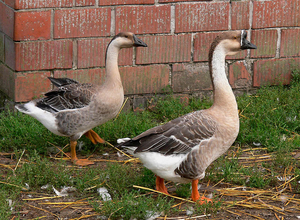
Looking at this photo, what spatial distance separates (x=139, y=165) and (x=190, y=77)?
1.76m

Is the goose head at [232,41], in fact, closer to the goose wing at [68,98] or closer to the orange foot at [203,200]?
the orange foot at [203,200]

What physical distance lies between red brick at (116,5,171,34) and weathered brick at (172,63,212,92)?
54 centimetres

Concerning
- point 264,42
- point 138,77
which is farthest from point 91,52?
point 264,42

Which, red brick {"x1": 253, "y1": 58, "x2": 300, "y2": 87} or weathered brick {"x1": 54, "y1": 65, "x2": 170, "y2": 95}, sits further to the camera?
red brick {"x1": 253, "y1": 58, "x2": 300, "y2": 87}

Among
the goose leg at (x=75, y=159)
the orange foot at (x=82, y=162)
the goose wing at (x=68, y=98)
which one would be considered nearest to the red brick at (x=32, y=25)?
the goose wing at (x=68, y=98)

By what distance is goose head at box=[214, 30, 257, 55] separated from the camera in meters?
4.17

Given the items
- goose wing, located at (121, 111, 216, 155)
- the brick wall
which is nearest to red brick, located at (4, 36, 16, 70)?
the brick wall

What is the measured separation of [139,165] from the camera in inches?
192

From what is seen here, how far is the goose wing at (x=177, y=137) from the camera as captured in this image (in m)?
3.93

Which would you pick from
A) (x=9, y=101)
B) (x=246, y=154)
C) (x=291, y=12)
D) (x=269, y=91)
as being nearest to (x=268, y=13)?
(x=291, y=12)

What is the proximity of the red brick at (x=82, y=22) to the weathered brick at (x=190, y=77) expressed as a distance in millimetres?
1047

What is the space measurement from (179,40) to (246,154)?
5.80ft

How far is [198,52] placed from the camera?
20.0ft

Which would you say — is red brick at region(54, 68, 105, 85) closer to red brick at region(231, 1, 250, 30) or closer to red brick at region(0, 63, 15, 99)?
red brick at region(0, 63, 15, 99)
